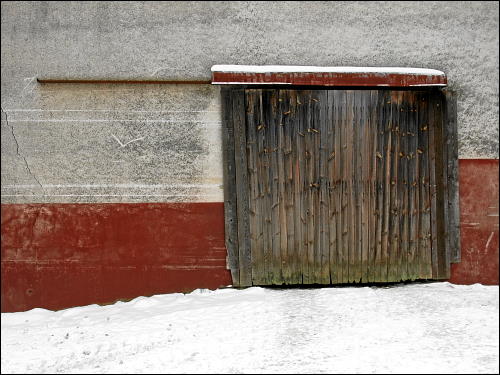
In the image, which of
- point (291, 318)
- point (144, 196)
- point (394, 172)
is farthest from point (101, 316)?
point (394, 172)

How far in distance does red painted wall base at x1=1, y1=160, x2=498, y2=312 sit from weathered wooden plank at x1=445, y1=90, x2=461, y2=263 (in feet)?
7.72

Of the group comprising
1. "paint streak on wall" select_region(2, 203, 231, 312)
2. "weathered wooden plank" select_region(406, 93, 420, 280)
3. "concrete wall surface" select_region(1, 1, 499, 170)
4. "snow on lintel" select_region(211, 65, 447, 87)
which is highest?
"concrete wall surface" select_region(1, 1, 499, 170)

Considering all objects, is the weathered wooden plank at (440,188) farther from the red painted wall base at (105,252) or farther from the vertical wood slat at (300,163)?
the red painted wall base at (105,252)

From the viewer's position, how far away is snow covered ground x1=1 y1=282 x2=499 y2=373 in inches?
126

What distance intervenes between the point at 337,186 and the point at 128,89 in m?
2.30

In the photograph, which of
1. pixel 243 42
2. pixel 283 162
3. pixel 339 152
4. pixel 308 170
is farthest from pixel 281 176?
pixel 243 42

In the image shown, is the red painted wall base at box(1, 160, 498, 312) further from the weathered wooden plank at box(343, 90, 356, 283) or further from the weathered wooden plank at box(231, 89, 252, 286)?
the weathered wooden plank at box(343, 90, 356, 283)

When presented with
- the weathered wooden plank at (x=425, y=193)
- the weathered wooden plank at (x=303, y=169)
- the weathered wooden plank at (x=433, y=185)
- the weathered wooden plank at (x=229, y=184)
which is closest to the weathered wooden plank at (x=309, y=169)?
the weathered wooden plank at (x=303, y=169)

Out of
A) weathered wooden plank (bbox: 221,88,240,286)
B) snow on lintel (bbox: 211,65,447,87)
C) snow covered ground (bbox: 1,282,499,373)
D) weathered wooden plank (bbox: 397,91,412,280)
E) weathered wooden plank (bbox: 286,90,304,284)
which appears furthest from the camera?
weathered wooden plank (bbox: 397,91,412,280)

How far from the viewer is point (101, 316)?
4258mm

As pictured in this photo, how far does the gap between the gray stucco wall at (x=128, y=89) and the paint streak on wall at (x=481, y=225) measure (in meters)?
1.81

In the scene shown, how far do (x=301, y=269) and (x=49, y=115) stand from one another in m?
2.92

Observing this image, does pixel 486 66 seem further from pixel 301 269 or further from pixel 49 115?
pixel 49 115

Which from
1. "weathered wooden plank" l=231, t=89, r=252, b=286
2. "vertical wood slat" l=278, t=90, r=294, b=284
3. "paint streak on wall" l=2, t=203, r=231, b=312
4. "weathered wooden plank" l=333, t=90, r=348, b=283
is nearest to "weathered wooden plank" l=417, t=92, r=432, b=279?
"weathered wooden plank" l=333, t=90, r=348, b=283
